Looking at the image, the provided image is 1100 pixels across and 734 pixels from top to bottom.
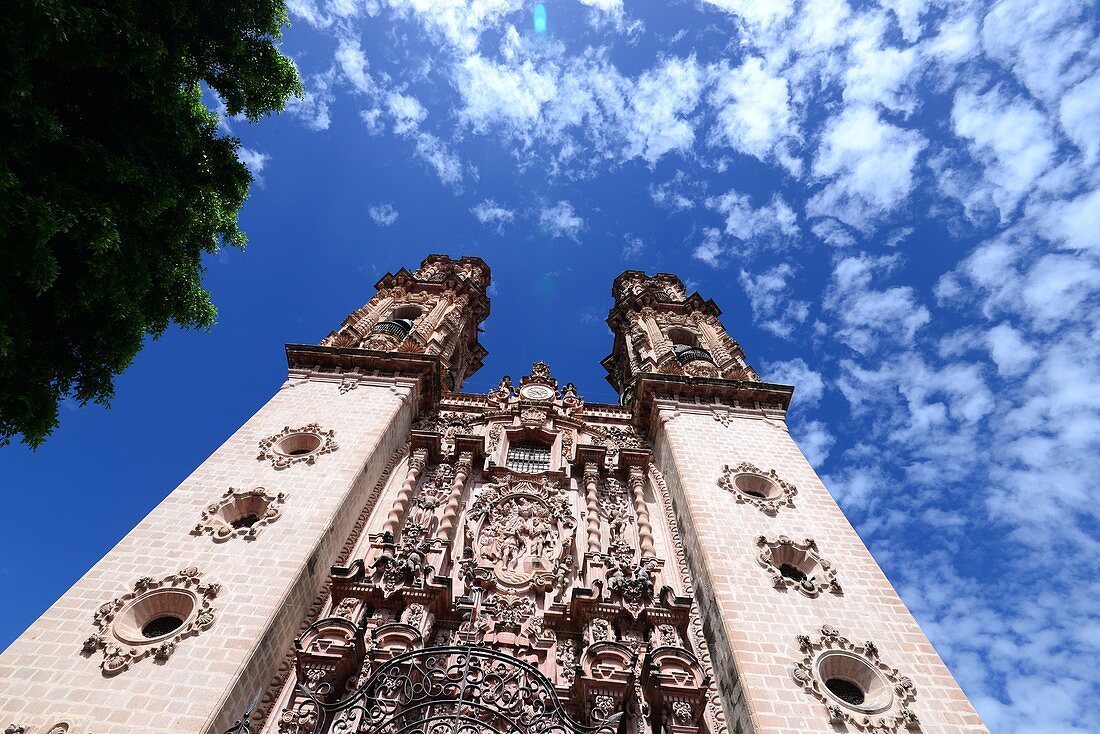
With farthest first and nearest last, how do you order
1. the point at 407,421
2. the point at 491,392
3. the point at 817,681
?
the point at 491,392
the point at 407,421
the point at 817,681

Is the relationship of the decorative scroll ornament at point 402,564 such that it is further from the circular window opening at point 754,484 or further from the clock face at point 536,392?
the clock face at point 536,392

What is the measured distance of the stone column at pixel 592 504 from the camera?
50.8 ft

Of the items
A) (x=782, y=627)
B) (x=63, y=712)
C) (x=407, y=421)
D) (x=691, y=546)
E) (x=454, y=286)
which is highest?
(x=454, y=286)

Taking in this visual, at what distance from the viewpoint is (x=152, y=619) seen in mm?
11945

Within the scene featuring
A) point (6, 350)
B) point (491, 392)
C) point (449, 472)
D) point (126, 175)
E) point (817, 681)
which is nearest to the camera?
point (6, 350)

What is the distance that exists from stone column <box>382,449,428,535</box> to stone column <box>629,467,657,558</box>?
5.97 m

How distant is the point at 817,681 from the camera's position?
11.0 metres

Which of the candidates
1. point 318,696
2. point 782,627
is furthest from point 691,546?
point 318,696

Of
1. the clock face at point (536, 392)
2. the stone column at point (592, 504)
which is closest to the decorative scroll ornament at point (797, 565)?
the stone column at point (592, 504)

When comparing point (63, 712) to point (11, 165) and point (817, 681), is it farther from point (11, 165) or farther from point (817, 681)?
point (817, 681)

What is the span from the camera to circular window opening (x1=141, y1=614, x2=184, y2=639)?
1171 centimetres

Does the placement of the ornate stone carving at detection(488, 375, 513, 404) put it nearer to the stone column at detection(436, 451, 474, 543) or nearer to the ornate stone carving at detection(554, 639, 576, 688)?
the stone column at detection(436, 451, 474, 543)

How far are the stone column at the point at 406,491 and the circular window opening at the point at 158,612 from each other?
408 centimetres

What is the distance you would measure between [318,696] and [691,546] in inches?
334
